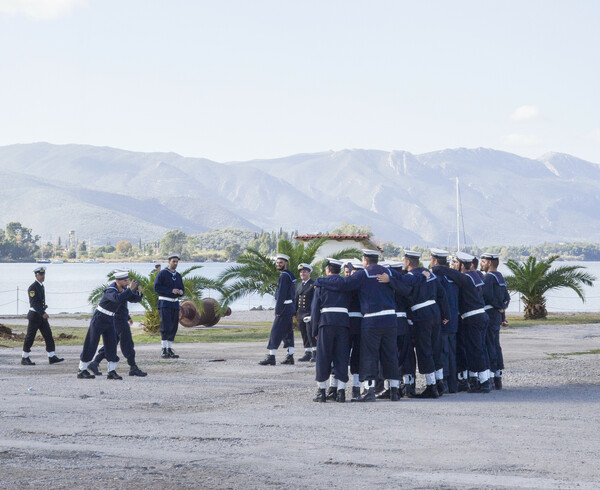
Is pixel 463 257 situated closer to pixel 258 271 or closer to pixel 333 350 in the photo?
pixel 333 350

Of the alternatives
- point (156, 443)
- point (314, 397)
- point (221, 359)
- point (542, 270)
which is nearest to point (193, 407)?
point (314, 397)

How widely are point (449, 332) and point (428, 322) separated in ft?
2.00

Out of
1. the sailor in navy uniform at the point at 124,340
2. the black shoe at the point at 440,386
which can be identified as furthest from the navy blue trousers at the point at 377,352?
the sailor in navy uniform at the point at 124,340

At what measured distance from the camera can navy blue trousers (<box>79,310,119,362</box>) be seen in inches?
587

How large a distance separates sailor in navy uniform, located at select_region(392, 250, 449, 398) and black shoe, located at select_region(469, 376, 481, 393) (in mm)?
556

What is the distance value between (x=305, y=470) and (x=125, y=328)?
8073 millimetres

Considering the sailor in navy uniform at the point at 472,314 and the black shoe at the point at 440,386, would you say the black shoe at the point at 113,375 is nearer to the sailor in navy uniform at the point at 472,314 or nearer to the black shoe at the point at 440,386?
the black shoe at the point at 440,386

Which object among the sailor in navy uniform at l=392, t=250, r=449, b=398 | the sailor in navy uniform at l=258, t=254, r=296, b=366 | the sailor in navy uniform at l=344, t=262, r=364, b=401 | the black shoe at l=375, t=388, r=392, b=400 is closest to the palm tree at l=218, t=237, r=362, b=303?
the sailor in navy uniform at l=258, t=254, r=296, b=366

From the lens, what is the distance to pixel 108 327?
15070 millimetres

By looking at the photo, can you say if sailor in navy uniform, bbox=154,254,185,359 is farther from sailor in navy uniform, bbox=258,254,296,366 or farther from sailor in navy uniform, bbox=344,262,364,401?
sailor in navy uniform, bbox=344,262,364,401

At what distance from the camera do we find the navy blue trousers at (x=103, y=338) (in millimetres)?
14898

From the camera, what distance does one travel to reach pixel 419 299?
1285 cm

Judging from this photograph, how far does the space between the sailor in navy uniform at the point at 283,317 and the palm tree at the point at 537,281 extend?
18166 mm

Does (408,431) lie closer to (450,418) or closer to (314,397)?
(450,418)
